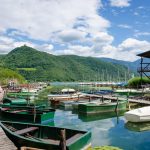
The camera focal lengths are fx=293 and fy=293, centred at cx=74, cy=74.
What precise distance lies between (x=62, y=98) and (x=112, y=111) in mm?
16636

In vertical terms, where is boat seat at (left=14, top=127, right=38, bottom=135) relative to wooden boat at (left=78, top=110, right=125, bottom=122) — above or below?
above

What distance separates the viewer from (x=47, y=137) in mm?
21016

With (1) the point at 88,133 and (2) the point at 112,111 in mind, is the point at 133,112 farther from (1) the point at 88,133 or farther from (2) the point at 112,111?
(1) the point at 88,133

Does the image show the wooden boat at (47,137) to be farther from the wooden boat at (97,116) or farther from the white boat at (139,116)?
the wooden boat at (97,116)

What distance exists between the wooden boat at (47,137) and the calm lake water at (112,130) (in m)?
4.97

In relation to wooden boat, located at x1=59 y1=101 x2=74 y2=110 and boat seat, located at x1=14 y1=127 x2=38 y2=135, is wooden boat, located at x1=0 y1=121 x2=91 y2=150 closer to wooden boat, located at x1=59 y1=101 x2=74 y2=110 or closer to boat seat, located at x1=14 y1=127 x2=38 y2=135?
boat seat, located at x1=14 y1=127 x2=38 y2=135

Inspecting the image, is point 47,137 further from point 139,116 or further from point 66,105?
point 66,105

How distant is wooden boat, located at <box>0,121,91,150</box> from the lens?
16.4 metres

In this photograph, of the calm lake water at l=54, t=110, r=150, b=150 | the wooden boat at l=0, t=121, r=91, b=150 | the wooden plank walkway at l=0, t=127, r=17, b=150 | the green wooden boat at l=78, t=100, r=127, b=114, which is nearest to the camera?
the wooden boat at l=0, t=121, r=91, b=150

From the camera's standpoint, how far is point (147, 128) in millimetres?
31656

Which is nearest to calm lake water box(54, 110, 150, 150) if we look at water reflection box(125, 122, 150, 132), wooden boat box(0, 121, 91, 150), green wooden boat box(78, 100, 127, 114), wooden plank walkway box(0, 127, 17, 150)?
water reflection box(125, 122, 150, 132)

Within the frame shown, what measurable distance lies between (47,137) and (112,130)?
11.8 metres

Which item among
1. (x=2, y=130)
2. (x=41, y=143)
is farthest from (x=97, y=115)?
(x=41, y=143)

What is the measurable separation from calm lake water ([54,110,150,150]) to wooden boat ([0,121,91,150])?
4967mm
